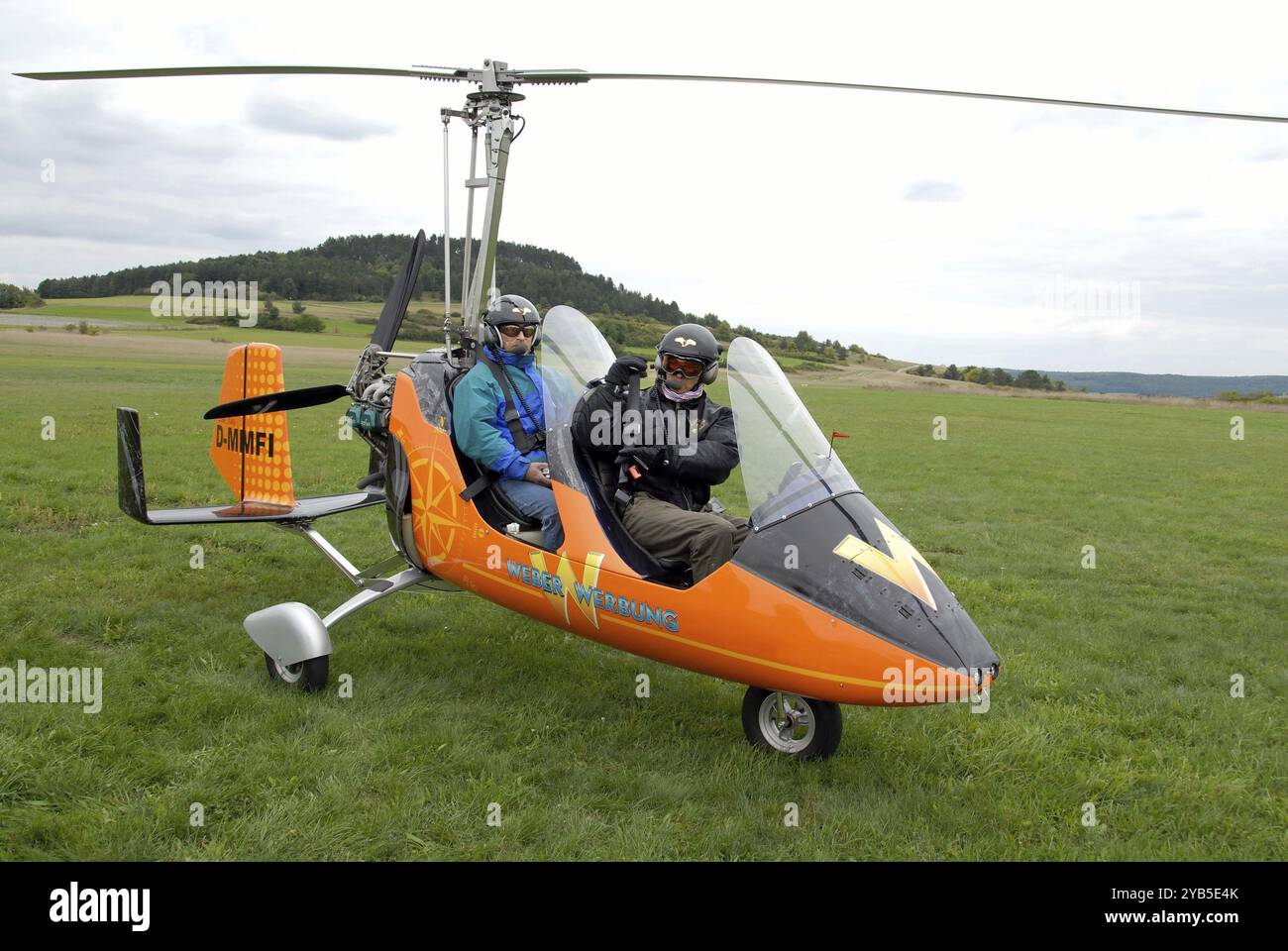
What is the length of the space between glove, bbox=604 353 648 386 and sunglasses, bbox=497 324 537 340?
0.97 m

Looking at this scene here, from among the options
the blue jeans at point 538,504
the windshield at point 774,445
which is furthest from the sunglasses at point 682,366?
the blue jeans at point 538,504

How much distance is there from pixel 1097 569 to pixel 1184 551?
5.68 ft

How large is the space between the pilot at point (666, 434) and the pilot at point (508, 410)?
0.53 m

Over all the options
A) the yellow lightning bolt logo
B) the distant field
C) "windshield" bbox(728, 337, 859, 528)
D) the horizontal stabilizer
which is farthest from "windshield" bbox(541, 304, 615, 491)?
the distant field

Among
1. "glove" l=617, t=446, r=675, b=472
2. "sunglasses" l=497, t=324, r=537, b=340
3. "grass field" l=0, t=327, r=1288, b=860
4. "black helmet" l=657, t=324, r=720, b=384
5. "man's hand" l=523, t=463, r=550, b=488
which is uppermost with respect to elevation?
"sunglasses" l=497, t=324, r=537, b=340

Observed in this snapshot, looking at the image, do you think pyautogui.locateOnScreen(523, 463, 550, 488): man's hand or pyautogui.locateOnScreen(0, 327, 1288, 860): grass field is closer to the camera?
pyautogui.locateOnScreen(0, 327, 1288, 860): grass field

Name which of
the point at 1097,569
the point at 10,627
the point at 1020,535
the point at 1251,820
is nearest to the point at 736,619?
the point at 1251,820

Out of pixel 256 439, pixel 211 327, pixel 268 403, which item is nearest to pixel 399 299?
pixel 268 403

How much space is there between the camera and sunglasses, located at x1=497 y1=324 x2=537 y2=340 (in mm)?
5602

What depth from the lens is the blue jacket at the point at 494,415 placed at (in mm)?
5387

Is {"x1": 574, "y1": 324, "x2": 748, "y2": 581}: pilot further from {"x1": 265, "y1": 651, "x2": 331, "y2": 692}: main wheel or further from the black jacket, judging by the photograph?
{"x1": 265, "y1": 651, "x2": 331, "y2": 692}: main wheel

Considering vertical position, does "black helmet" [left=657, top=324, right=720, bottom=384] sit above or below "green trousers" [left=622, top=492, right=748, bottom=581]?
above

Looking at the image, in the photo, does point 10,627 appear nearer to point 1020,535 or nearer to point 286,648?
point 286,648

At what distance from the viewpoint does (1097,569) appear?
9.20 m
